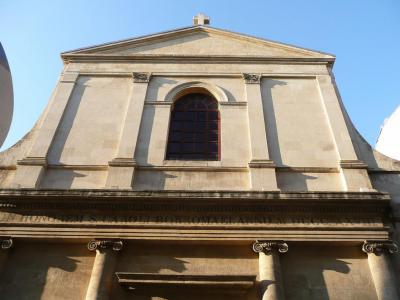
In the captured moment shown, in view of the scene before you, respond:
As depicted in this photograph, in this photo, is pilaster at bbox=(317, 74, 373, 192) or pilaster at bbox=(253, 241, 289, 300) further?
pilaster at bbox=(317, 74, 373, 192)

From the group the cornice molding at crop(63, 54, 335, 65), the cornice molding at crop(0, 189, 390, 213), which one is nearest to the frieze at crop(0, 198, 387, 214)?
the cornice molding at crop(0, 189, 390, 213)

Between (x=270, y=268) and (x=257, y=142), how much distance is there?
356cm

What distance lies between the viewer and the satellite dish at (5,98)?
1222 centimetres

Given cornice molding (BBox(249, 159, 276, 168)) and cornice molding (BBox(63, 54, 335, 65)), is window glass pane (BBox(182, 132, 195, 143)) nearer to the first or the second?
cornice molding (BBox(249, 159, 276, 168))

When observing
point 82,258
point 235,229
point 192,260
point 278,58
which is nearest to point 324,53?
point 278,58

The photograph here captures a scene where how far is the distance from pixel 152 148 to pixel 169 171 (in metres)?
0.93

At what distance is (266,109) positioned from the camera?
457 inches

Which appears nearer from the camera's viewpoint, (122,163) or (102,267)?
(102,267)

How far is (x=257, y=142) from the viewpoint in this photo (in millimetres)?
10500

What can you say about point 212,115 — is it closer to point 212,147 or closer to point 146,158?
point 212,147

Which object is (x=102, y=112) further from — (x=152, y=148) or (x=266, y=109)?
(x=266, y=109)

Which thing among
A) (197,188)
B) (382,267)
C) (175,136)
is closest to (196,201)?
(197,188)

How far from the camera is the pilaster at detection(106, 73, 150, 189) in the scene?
31.4 ft

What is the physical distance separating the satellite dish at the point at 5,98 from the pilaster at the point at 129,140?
3814mm
